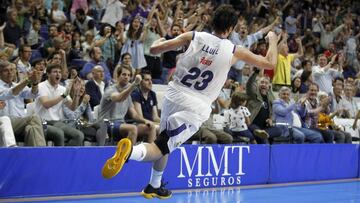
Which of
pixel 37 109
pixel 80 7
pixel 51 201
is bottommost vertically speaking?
pixel 51 201

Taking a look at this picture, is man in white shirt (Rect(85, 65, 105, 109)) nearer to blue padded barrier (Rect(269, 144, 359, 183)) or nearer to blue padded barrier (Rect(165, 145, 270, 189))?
blue padded barrier (Rect(165, 145, 270, 189))

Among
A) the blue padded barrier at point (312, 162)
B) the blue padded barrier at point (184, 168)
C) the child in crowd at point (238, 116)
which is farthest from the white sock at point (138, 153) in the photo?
the blue padded barrier at point (312, 162)

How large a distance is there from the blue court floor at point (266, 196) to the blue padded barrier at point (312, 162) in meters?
0.54

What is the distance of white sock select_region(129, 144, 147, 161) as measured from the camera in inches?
270

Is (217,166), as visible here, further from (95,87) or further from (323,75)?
(323,75)

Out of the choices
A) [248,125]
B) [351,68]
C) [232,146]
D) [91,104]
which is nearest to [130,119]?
[91,104]

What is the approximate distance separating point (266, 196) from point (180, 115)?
337 cm

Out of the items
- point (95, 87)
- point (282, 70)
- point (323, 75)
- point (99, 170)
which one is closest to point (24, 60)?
point (95, 87)

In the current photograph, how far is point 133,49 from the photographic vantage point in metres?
13.7

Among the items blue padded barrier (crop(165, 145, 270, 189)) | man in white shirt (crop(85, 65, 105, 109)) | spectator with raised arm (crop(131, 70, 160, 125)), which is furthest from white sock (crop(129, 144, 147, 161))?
man in white shirt (crop(85, 65, 105, 109))

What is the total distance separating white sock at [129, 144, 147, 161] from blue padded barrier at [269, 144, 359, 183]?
212 inches

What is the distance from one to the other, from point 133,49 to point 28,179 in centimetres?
564

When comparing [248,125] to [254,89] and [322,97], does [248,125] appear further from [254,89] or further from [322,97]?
[322,97]

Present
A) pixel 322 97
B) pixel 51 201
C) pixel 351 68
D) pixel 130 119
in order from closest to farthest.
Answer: pixel 51 201 → pixel 130 119 → pixel 322 97 → pixel 351 68
